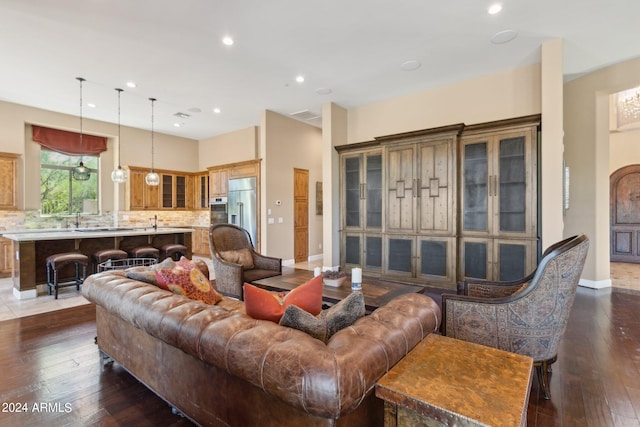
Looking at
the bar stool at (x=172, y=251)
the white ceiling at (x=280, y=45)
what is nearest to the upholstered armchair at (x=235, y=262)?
the bar stool at (x=172, y=251)

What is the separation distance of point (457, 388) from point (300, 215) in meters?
6.59

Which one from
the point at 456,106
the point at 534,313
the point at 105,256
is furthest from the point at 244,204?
the point at 534,313

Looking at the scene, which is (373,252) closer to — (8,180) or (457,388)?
(457,388)

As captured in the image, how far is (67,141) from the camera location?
280 inches

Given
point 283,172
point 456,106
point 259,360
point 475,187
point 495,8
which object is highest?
point 495,8

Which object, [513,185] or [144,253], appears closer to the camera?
[513,185]

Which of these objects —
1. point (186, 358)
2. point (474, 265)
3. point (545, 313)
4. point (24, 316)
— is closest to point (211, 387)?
point (186, 358)

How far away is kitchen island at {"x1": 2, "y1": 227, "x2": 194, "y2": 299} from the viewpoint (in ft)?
14.3

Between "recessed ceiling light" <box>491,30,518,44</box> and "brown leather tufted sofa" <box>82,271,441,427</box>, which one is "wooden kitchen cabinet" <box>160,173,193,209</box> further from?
"recessed ceiling light" <box>491,30,518,44</box>

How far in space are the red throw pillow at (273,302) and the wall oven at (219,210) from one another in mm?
6309

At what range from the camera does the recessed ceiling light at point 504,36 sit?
3730 mm

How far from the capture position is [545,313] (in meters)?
1.98

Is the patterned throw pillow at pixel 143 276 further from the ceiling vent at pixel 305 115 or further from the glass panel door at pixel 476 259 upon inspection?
the ceiling vent at pixel 305 115

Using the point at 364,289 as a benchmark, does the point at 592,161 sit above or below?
above
